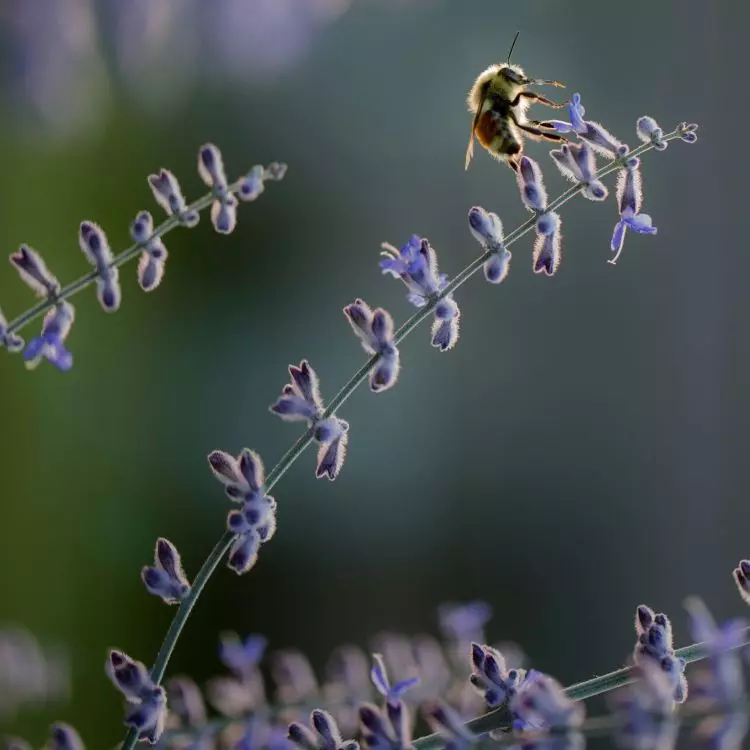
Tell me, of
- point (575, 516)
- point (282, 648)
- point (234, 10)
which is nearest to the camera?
point (234, 10)

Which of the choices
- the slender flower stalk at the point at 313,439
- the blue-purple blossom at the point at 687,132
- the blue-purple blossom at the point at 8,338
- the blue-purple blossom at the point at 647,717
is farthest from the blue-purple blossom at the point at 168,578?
the blue-purple blossom at the point at 687,132

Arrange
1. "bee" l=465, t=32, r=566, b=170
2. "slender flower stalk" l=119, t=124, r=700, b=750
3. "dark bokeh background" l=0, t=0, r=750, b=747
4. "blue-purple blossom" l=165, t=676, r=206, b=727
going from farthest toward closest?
"dark bokeh background" l=0, t=0, r=750, b=747
"bee" l=465, t=32, r=566, b=170
"blue-purple blossom" l=165, t=676, r=206, b=727
"slender flower stalk" l=119, t=124, r=700, b=750

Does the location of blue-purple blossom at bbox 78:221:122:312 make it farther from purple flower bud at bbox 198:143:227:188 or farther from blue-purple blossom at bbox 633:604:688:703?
blue-purple blossom at bbox 633:604:688:703

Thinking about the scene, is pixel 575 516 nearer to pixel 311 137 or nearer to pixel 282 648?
pixel 282 648

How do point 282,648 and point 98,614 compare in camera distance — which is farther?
point 282,648

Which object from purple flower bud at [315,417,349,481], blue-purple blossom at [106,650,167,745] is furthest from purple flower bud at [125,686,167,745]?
purple flower bud at [315,417,349,481]

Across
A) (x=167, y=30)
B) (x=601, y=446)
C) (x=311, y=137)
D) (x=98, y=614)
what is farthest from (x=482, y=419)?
(x=167, y=30)

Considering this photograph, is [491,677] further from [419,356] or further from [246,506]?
[419,356]
